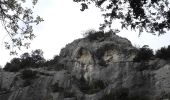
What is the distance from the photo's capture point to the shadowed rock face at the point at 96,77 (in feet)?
112

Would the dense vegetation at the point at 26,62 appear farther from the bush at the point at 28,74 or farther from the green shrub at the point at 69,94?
the green shrub at the point at 69,94

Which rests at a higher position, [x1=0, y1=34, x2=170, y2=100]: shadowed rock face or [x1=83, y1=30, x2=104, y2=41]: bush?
[x1=83, y1=30, x2=104, y2=41]: bush

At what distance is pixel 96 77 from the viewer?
42.9 metres

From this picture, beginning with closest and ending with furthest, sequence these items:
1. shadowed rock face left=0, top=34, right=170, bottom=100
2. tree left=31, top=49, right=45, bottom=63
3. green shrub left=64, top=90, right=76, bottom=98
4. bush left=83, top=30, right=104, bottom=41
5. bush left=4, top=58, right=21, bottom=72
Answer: shadowed rock face left=0, top=34, right=170, bottom=100
green shrub left=64, top=90, right=76, bottom=98
bush left=83, top=30, right=104, bottom=41
bush left=4, top=58, right=21, bottom=72
tree left=31, top=49, right=45, bottom=63

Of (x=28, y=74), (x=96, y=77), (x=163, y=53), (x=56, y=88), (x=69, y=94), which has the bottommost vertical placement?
(x=69, y=94)

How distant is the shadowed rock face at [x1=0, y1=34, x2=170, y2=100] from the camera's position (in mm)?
34188

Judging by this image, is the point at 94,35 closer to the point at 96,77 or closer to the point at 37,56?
the point at 96,77

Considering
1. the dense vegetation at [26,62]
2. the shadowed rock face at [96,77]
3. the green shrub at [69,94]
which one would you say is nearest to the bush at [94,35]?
the shadowed rock face at [96,77]

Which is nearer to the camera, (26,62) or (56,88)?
(56,88)

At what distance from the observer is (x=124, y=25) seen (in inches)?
692

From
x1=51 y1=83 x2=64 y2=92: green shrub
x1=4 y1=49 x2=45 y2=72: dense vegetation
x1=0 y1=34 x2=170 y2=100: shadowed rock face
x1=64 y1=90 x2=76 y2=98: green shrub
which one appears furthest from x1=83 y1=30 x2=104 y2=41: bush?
x1=64 y1=90 x2=76 y2=98: green shrub

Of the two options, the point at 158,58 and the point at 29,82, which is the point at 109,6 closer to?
the point at 158,58

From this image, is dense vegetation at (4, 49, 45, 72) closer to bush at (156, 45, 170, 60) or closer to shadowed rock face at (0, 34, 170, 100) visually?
shadowed rock face at (0, 34, 170, 100)

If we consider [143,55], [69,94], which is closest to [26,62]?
[69,94]
